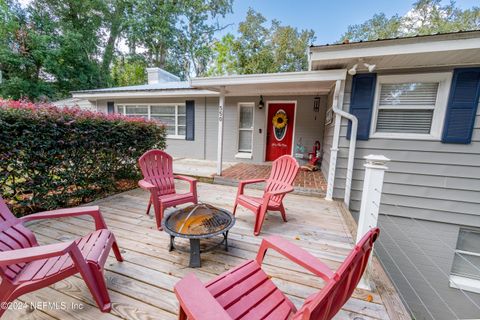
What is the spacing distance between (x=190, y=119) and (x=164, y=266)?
5734 mm

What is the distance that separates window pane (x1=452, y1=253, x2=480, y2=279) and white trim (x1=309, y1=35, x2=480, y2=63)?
10.7 ft

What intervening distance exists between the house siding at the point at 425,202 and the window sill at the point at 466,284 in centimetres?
10

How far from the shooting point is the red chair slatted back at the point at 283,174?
282 cm

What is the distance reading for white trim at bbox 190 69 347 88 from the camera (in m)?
3.51

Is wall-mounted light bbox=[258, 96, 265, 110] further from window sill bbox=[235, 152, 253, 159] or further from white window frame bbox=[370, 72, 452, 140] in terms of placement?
white window frame bbox=[370, 72, 452, 140]

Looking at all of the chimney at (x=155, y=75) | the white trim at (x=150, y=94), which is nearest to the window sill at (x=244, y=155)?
the white trim at (x=150, y=94)

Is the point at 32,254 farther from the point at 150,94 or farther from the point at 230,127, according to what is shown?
the point at 150,94

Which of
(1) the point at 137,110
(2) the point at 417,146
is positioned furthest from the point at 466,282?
(1) the point at 137,110

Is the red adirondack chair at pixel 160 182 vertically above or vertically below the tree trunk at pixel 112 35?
below

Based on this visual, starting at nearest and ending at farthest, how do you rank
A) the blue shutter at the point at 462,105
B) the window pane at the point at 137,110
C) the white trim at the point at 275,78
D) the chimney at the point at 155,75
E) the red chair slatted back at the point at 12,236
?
the red chair slatted back at the point at 12,236 < the blue shutter at the point at 462,105 < the white trim at the point at 275,78 < the window pane at the point at 137,110 < the chimney at the point at 155,75

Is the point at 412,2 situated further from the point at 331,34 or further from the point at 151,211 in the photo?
the point at 151,211

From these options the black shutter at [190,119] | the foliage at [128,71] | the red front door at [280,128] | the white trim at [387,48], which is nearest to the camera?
the white trim at [387,48]

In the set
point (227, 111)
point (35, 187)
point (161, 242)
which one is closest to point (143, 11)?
point (227, 111)

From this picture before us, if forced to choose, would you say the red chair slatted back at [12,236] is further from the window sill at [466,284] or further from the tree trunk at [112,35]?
the tree trunk at [112,35]
